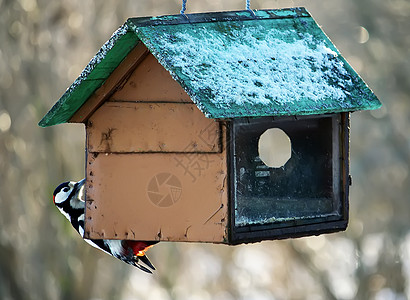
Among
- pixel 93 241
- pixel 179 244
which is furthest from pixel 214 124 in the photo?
pixel 179 244

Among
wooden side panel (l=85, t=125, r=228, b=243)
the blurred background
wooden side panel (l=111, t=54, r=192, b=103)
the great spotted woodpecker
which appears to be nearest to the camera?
wooden side panel (l=85, t=125, r=228, b=243)

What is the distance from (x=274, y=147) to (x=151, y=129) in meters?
8.23

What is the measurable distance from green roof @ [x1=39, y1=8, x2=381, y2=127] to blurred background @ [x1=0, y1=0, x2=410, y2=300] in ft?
18.9

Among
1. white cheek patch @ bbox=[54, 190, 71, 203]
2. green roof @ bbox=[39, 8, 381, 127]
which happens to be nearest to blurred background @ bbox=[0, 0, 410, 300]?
white cheek patch @ bbox=[54, 190, 71, 203]

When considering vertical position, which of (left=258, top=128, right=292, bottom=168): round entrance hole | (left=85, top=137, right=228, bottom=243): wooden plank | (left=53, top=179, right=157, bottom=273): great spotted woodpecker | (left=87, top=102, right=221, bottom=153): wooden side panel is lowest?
(left=258, top=128, right=292, bottom=168): round entrance hole

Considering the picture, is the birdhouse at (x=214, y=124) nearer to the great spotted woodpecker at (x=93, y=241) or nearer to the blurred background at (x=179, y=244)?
the great spotted woodpecker at (x=93, y=241)

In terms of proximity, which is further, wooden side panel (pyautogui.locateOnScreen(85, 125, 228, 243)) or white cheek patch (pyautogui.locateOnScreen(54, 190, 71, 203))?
white cheek patch (pyautogui.locateOnScreen(54, 190, 71, 203))

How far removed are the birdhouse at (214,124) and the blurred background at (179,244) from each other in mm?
5724

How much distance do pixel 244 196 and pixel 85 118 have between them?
68cm

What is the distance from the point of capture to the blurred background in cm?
933

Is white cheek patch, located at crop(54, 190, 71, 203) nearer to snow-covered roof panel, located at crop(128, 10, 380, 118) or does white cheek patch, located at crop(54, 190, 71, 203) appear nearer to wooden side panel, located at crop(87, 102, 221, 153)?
wooden side panel, located at crop(87, 102, 221, 153)

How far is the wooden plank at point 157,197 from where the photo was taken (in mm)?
3277

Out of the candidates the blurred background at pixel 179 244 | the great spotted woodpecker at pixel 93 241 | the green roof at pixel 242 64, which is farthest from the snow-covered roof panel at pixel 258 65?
the blurred background at pixel 179 244

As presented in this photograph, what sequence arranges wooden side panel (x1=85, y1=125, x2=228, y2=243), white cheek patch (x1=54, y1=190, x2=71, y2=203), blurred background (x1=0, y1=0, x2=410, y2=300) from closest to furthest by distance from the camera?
1. wooden side panel (x1=85, y1=125, x2=228, y2=243)
2. white cheek patch (x1=54, y1=190, x2=71, y2=203)
3. blurred background (x1=0, y1=0, x2=410, y2=300)
